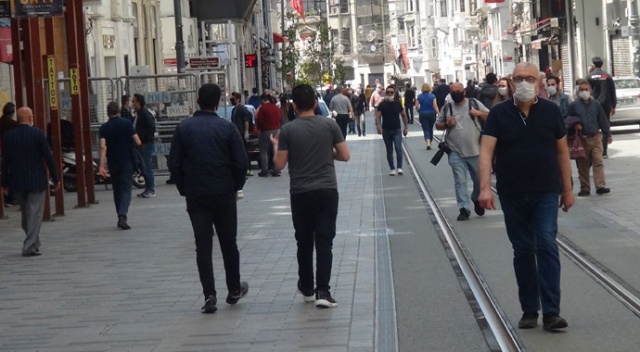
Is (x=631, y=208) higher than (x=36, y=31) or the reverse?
the reverse

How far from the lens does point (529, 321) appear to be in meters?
9.47

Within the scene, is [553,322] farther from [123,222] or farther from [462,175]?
[123,222]

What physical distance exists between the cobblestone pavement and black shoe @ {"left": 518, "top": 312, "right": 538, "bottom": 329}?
106cm

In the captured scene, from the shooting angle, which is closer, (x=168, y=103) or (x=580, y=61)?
(x=168, y=103)

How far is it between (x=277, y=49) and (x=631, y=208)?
76.4 m

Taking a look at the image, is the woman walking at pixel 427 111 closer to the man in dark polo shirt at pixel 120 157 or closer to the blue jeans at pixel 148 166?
the blue jeans at pixel 148 166


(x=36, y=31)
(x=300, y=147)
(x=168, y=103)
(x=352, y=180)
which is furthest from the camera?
(x=168, y=103)

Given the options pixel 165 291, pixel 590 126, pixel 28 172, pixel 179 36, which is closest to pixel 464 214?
pixel 590 126

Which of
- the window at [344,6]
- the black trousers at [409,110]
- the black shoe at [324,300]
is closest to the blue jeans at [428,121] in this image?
the black trousers at [409,110]

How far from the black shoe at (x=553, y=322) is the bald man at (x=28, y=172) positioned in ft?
27.1

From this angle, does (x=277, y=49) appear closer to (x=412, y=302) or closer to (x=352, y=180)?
(x=352, y=180)

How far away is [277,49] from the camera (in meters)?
93.4

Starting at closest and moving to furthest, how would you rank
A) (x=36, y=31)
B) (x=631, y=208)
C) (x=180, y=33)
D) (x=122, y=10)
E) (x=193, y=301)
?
(x=193, y=301) → (x=631, y=208) → (x=36, y=31) → (x=180, y=33) → (x=122, y=10)

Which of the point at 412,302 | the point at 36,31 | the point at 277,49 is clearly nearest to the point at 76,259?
the point at 412,302
